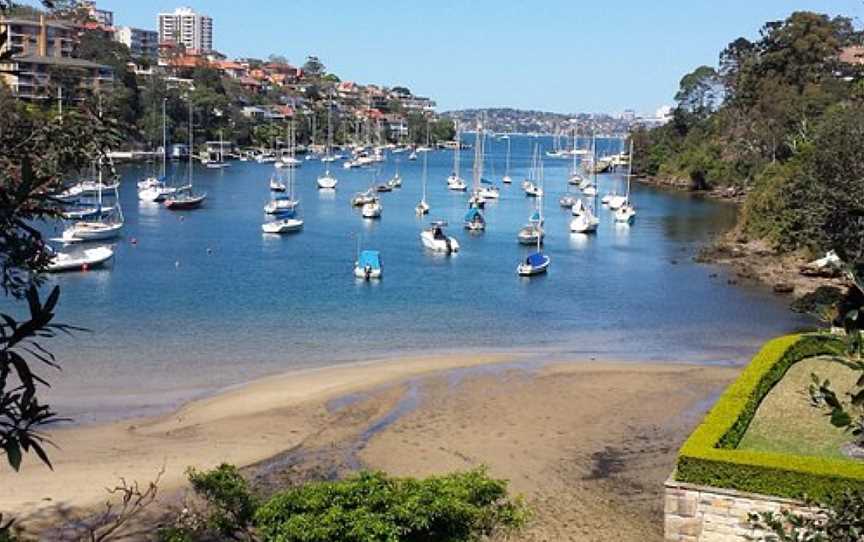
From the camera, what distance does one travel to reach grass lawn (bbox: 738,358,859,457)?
55.7 ft

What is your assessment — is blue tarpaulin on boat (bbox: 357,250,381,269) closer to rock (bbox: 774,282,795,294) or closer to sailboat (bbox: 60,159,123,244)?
sailboat (bbox: 60,159,123,244)

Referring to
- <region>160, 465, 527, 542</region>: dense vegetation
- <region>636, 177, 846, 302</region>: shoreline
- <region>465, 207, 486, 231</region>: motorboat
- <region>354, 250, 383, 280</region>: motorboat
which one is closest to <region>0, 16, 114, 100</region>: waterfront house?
<region>160, 465, 527, 542</region>: dense vegetation

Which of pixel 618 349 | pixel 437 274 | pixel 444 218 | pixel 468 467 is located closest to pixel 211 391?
pixel 468 467

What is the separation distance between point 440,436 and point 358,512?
9.89 metres

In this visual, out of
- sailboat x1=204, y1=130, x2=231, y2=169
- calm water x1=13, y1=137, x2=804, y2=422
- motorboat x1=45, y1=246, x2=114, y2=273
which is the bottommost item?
calm water x1=13, y1=137, x2=804, y2=422

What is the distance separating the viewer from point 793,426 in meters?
18.5

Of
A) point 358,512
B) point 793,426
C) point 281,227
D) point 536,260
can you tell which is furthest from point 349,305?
point 358,512

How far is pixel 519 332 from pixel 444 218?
3851 cm

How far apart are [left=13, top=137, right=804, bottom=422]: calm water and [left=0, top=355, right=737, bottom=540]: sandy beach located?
246 cm

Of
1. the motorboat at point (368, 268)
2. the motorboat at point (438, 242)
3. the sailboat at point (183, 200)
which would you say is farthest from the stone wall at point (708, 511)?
the sailboat at point (183, 200)

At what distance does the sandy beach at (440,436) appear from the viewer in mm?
17891

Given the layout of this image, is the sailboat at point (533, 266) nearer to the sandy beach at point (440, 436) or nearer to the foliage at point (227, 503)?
the sandy beach at point (440, 436)

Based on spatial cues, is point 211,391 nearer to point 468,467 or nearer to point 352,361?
point 352,361

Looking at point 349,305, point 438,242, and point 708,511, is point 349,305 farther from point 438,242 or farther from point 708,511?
point 708,511
